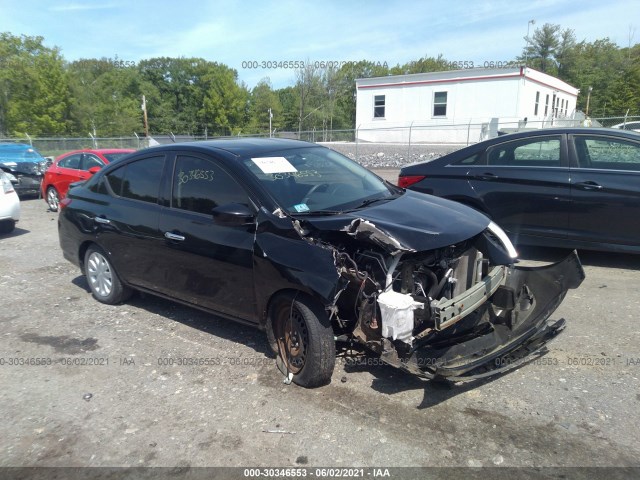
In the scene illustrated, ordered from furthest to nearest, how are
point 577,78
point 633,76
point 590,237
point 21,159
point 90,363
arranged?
point 577,78
point 633,76
point 21,159
point 590,237
point 90,363

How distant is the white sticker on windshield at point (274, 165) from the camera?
400 cm

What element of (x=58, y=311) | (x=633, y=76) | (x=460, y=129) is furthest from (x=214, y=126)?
(x=58, y=311)

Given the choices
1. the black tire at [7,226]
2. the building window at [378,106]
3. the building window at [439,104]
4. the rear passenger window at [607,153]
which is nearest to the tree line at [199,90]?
the building window at [378,106]

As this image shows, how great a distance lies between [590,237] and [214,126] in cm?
6141

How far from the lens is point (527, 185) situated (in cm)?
603

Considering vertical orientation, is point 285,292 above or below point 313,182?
below

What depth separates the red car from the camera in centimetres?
1069

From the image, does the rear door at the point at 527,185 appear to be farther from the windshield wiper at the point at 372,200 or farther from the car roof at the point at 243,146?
the car roof at the point at 243,146

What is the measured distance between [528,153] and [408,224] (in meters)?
3.70

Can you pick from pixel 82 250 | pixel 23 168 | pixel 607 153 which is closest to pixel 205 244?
pixel 82 250

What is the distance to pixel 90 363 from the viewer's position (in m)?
4.09

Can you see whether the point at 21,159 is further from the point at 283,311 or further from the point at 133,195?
the point at 283,311

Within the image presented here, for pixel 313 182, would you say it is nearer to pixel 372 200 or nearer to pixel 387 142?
pixel 372 200

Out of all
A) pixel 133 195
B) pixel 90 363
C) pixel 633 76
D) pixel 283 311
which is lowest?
pixel 90 363
